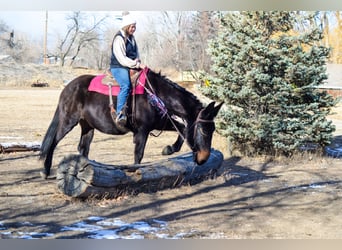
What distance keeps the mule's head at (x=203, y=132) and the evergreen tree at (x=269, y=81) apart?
313 cm

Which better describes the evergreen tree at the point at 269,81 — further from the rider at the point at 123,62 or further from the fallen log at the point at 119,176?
the rider at the point at 123,62

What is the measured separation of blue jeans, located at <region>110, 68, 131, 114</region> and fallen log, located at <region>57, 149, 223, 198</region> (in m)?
0.77

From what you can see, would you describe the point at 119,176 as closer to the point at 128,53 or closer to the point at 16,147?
the point at 128,53

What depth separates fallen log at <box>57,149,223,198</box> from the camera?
516 centimetres

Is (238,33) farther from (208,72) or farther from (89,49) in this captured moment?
(89,49)

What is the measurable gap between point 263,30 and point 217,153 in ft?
9.75

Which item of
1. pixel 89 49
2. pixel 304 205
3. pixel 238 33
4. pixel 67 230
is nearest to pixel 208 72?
pixel 238 33

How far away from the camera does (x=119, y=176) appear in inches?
214

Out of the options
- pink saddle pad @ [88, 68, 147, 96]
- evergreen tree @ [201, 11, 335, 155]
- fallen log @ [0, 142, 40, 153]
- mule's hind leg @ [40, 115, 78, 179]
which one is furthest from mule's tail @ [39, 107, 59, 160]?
evergreen tree @ [201, 11, 335, 155]

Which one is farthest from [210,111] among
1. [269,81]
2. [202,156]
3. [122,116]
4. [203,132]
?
[269,81]

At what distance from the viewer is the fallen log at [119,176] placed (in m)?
5.16

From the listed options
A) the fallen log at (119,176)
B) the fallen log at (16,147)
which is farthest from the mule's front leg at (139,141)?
the fallen log at (16,147)

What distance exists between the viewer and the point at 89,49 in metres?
9.86

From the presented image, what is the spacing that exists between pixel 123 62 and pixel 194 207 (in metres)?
1.97
